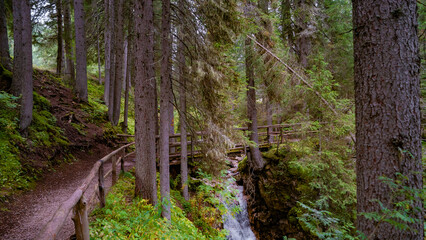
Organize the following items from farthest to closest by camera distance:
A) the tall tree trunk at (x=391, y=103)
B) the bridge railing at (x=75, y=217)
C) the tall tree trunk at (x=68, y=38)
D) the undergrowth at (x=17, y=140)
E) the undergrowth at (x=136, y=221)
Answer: the tall tree trunk at (x=68, y=38)
the undergrowth at (x=17, y=140)
the undergrowth at (x=136, y=221)
the tall tree trunk at (x=391, y=103)
the bridge railing at (x=75, y=217)

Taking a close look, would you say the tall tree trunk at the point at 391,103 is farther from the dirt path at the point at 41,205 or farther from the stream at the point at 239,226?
the stream at the point at 239,226

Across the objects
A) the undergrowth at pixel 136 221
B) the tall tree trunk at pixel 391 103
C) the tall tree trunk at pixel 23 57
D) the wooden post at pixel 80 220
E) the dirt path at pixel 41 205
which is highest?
the tall tree trunk at pixel 23 57

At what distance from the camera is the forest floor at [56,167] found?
384cm

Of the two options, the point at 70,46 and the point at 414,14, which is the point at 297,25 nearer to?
the point at 414,14

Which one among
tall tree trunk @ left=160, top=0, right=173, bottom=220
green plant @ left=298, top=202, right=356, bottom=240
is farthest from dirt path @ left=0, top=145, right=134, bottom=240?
green plant @ left=298, top=202, right=356, bottom=240

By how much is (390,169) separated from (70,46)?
17851 millimetres

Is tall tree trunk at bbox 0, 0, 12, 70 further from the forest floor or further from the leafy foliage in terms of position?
the leafy foliage

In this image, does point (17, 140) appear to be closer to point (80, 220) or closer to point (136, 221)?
point (136, 221)

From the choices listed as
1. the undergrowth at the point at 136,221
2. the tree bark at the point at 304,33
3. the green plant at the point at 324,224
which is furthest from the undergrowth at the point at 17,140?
the tree bark at the point at 304,33

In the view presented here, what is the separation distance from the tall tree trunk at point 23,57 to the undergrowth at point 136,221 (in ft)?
12.5

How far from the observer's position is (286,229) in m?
8.09

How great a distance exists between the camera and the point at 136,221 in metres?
4.22

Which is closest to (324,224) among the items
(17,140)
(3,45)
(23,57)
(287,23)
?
(17,140)

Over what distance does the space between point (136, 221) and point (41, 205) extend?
7.49ft
